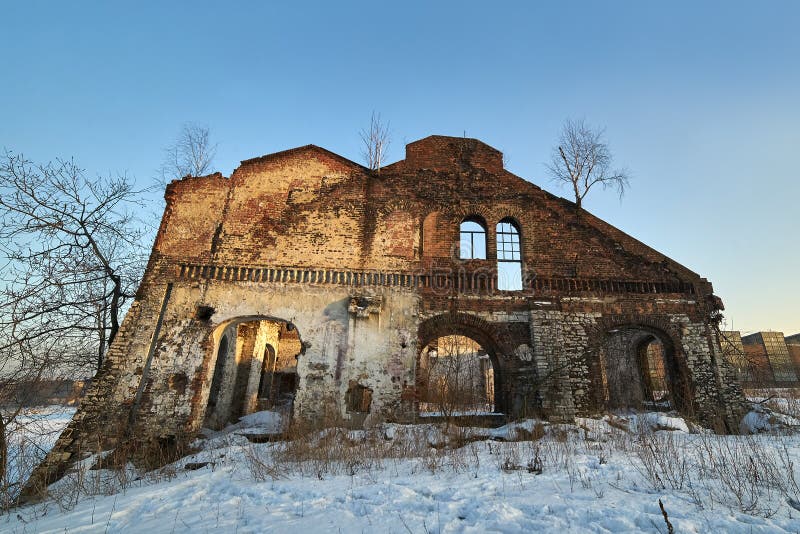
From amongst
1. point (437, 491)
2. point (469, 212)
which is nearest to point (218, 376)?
point (469, 212)

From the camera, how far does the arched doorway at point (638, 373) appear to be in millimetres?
10430

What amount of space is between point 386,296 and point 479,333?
8.99ft

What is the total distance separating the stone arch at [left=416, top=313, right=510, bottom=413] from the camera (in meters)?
10.5

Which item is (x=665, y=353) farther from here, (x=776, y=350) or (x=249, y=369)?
(x=776, y=350)

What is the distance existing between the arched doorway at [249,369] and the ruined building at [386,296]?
0.19 meters

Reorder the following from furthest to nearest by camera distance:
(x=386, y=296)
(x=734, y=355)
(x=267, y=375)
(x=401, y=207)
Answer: (x=267, y=375) → (x=734, y=355) → (x=401, y=207) → (x=386, y=296)

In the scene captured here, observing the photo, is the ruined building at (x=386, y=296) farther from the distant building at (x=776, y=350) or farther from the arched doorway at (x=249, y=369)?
the distant building at (x=776, y=350)

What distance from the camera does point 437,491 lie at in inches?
180

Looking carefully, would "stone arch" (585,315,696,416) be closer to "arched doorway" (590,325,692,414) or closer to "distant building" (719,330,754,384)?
"arched doorway" (590,325,692,414)

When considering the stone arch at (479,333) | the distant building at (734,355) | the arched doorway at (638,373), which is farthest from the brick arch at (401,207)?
the distant building at (734,355)

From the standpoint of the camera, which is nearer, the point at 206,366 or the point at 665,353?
the point at 206,366

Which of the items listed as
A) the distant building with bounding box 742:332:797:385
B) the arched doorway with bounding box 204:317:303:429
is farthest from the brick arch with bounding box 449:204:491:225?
the distant building with bounding box 742:332:797:385

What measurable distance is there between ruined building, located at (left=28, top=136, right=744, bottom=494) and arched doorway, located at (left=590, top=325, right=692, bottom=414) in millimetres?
88

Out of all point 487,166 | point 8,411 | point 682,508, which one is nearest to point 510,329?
point 487,166
